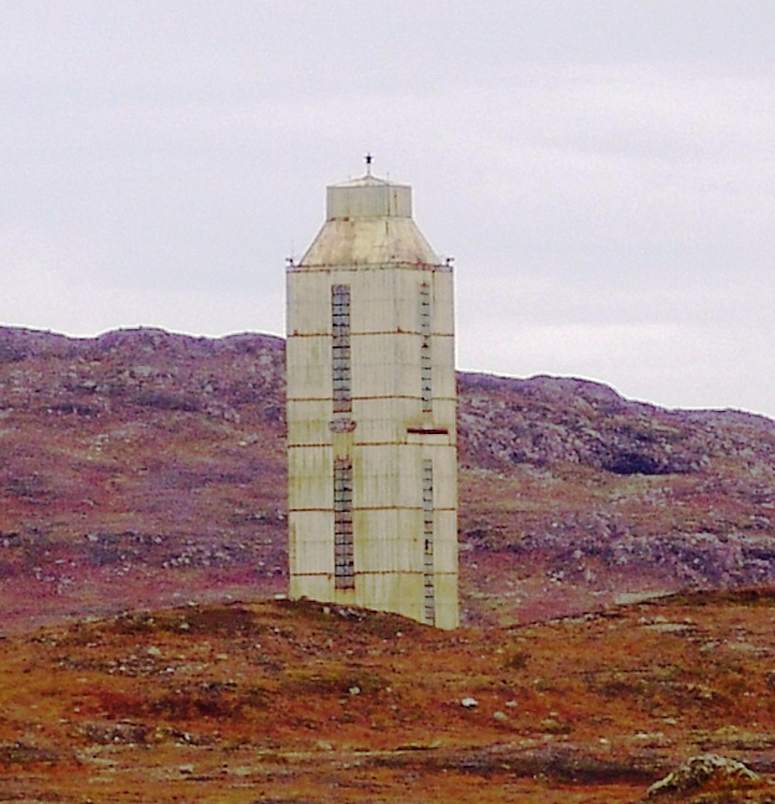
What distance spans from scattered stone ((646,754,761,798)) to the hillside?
45.5 metres

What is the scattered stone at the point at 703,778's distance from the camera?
30609 millimetres

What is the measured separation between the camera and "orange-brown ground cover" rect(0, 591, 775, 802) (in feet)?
114

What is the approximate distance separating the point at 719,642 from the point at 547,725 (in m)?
4.57

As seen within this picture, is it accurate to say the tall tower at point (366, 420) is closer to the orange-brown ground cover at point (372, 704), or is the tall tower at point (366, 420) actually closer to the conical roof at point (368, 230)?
the conical roof at point (368, 230)

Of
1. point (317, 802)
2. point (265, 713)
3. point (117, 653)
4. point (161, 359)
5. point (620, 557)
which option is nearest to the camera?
point (317, 802)

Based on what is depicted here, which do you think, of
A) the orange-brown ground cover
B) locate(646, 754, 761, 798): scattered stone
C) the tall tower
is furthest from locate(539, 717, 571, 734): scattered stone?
the tall tower

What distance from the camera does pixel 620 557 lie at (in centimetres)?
9206

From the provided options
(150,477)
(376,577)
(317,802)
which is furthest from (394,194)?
(150,477)

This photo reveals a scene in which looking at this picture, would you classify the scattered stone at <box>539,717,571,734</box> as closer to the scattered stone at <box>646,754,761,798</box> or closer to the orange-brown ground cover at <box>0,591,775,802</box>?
the orange-brown ground cover at <box>0,591,775,802</box>

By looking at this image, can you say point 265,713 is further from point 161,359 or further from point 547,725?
point 161,359

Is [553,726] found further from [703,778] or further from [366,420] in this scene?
[366,420]

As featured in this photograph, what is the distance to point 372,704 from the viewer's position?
40719 millimetres

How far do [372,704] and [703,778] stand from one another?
422 inches

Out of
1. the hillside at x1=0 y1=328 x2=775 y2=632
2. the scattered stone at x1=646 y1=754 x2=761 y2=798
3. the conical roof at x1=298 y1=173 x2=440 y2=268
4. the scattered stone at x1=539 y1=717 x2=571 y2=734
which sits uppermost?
the conical roof at x1=298 y1=173 x2=440 y2=268
